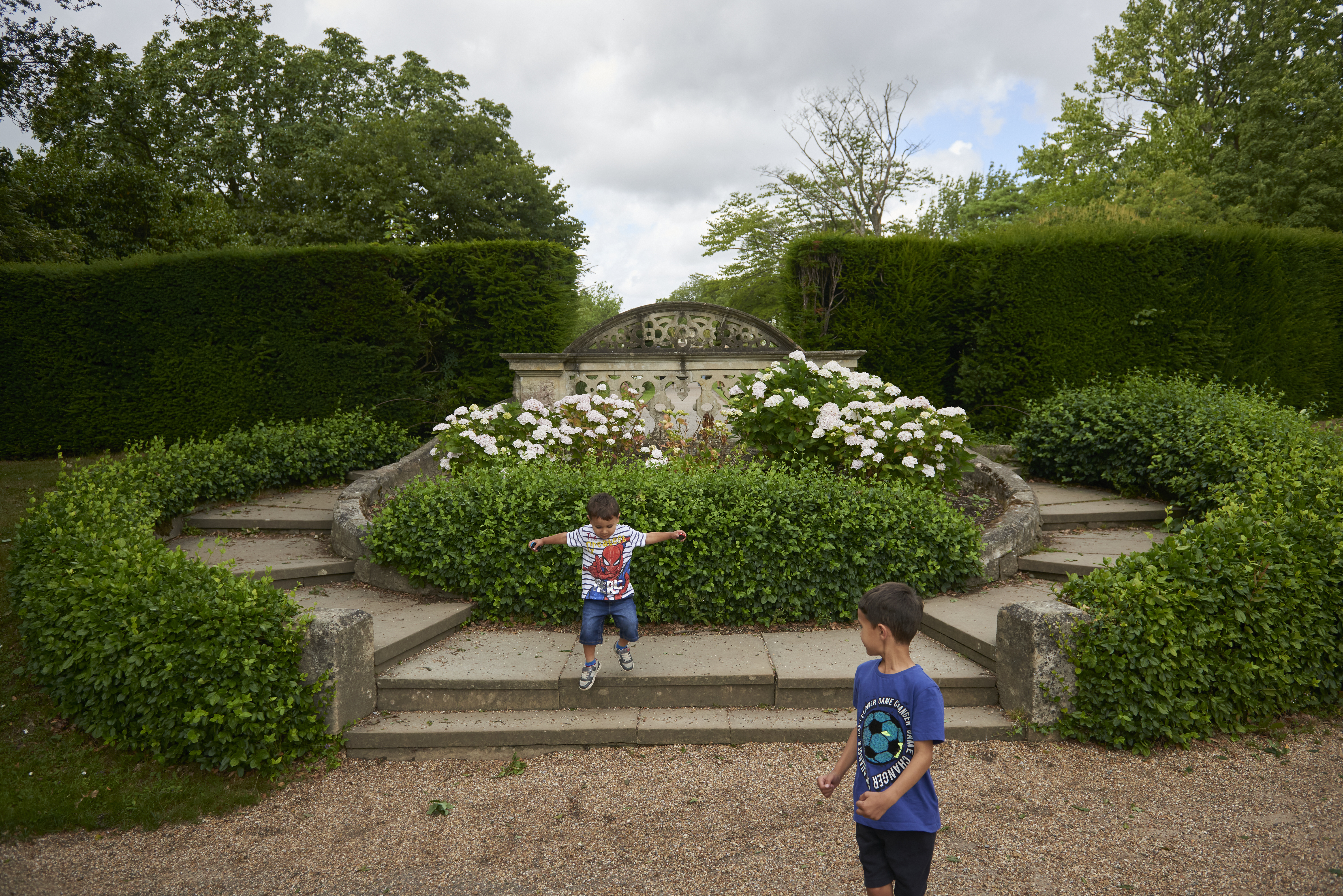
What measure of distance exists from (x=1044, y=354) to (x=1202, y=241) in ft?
8.83

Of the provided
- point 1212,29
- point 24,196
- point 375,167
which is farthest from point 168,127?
point 1212,29

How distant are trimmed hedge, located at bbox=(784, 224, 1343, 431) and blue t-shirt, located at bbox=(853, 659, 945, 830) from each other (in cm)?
808

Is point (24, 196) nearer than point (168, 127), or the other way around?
point (24, 196)

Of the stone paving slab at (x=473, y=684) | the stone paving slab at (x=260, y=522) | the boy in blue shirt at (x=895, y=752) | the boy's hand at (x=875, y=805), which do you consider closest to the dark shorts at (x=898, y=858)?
the boy in blue shirt at (x=895, y=752)

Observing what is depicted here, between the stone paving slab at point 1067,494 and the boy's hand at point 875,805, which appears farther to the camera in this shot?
the stone paving slab at point 1067,494

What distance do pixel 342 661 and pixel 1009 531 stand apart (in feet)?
15.5

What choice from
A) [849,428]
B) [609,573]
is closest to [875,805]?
[609,573]

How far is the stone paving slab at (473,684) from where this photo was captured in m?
3.80

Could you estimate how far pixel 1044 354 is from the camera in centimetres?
965

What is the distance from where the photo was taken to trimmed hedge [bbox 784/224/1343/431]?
9.59 meters

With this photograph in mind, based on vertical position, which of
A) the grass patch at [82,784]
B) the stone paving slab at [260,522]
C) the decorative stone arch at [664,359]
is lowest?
the grass patch at [82,784]

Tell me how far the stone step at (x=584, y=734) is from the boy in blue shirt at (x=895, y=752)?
1520 millimetres

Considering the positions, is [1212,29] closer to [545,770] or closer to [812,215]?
[812,215]

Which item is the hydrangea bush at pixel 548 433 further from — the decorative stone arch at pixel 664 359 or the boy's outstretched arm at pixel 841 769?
the boy's outstretched arm at pixel 841 769
